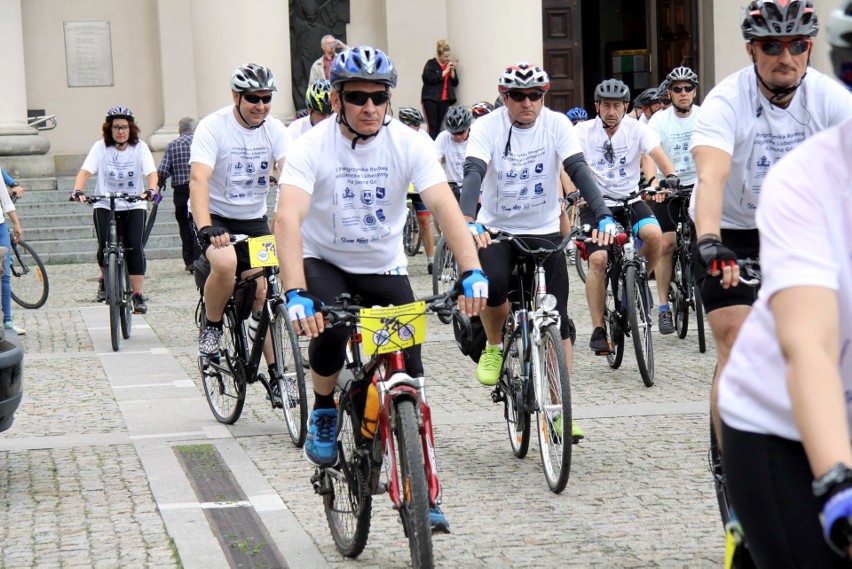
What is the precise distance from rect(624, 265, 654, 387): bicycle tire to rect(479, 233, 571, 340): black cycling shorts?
1.98m

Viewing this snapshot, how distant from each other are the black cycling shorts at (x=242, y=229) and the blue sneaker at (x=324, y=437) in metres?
2.84

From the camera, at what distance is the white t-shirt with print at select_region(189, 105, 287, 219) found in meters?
8.08

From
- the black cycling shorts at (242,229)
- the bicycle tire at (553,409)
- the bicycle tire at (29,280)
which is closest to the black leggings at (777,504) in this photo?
the bicycle tire at (553,409)

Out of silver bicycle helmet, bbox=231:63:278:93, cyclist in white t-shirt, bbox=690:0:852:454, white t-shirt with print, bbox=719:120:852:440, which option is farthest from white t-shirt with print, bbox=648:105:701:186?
white t-shirt with print, bbox=719:120:852:440

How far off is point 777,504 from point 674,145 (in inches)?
390

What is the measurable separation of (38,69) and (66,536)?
20487 mm

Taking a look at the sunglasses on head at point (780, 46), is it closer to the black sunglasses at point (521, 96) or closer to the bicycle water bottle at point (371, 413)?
the bicycle water bottle at point (371, 413)

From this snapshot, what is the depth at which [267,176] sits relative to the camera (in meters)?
8.30

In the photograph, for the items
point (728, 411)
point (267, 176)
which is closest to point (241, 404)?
point (267, 176)

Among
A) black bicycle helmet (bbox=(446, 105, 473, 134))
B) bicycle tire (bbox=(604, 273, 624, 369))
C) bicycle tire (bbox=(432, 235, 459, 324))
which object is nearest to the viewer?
bicycle tire (bbox=(604, 273, 624, 369))

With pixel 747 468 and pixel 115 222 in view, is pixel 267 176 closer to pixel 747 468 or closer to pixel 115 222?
pixel 115 222

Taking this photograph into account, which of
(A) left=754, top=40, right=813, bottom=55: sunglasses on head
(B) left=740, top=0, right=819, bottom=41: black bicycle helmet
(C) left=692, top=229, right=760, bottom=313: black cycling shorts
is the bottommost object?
(C) left=692, top=229, right=760, bottom=313: black cycling shorts

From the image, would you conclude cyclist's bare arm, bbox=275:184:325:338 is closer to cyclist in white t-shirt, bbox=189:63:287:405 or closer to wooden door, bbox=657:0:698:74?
cyclist in white t-shirt, bbox=189:63:287:405

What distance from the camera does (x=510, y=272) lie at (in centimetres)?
709
